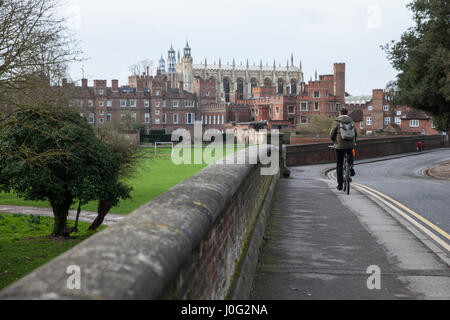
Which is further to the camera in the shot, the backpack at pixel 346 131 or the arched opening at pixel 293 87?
the arched opening at pixel 293 87

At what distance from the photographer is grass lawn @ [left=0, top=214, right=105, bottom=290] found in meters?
15.6

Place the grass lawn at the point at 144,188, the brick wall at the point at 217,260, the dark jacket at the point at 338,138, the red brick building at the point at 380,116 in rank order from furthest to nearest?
the red brick building at the point at 380,116 < the grass lawn at the point at 144,188 < the dark jacket at the point at 338,138 < the brick wall at the point at 217,260

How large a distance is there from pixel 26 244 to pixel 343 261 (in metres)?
14.6

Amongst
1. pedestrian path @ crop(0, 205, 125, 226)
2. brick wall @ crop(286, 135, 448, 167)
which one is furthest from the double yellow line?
brick wall @ crop(286, 135, 448, 167)

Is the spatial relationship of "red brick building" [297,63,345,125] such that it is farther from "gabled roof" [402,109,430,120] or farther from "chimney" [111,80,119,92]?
"chimney" [111,80,119,92]

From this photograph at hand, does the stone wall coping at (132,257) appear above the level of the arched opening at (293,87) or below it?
below

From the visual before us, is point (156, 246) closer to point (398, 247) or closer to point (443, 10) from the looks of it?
→ point (398, 247)

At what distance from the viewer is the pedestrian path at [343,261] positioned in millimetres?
6121

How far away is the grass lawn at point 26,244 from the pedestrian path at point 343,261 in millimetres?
8249

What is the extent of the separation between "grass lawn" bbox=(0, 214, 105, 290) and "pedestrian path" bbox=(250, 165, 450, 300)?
325 inches

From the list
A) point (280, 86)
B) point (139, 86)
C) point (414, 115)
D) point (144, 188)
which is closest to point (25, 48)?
point (144, 188)

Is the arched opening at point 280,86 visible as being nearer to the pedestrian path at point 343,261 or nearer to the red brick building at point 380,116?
the red brick building at point 380,116

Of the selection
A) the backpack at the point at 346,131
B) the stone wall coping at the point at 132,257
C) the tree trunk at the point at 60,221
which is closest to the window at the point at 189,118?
the tree trunk at the point at 60,221

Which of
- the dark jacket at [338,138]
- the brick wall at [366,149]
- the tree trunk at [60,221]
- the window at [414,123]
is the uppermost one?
the window at [414,123]
